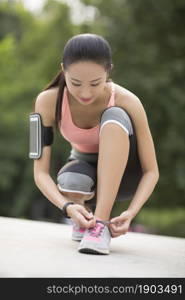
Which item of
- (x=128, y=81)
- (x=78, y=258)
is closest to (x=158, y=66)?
(x=128, y=81)

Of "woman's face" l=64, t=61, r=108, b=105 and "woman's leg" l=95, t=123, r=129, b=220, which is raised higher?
"woman's face" l=64, t=61, r=108, b=105

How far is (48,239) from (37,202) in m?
11.0

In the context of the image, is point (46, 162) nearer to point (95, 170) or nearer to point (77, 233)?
point (95, 170)

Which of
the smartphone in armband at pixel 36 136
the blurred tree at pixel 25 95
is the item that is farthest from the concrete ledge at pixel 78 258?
the blurred tree at pixel 25 95

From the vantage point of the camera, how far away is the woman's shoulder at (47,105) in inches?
107

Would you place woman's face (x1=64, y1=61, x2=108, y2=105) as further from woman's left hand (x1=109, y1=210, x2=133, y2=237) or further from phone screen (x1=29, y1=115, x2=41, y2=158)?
woman's left hand (x1=109, y1=210, x2=133, y2=237)

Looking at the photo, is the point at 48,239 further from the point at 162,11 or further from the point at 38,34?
the point at 38,34

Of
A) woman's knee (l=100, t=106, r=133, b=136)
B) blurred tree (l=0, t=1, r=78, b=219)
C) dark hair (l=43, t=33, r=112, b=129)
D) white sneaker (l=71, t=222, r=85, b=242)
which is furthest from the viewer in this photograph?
blurred tree (l=0, t=1, r=78, b=219)

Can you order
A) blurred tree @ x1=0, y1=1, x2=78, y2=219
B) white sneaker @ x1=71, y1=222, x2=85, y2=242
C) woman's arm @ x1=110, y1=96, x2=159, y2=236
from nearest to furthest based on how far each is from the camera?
woman's arm @ x1=110, y1=96, x2=159, y2=236
white sneaker @ x1=71, y1=222, x2=85, y2=242
blurred tree @ x1=0, y1=1, x2=78, y2=219

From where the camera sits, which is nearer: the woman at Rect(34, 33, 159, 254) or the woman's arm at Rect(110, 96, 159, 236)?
the woman at Rect(34, 33, 159, 254)

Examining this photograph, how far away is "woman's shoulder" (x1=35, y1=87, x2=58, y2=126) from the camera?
2.71 metres

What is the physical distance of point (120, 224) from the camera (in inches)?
99.7

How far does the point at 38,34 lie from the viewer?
1335 centimetres

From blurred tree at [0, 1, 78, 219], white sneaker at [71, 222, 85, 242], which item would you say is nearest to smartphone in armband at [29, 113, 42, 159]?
white sneaker at [71, 222, 85, 242]
